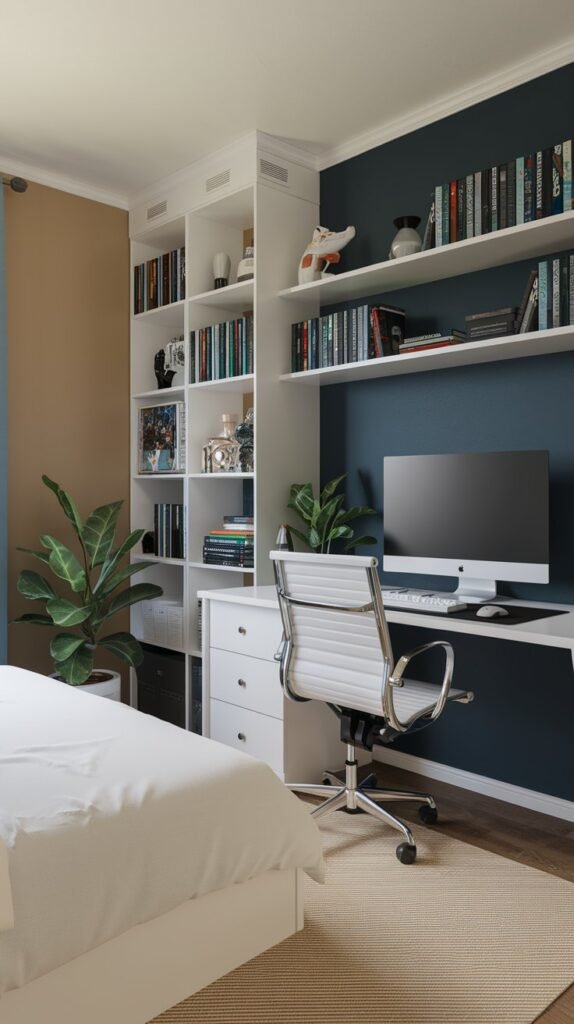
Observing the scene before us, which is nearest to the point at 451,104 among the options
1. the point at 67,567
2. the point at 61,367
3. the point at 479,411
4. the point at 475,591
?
the point at 479,411

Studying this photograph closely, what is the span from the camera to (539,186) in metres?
2.73

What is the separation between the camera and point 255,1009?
6.02 feet

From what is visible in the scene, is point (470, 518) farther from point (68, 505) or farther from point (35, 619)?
point (35, 619)

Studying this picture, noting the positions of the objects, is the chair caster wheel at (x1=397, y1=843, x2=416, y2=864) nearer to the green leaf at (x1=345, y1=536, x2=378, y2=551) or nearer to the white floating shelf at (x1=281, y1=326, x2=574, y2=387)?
the green leaf at (x1=345, y1=536, x2=378, y2=551)

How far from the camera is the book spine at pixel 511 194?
2801 mm

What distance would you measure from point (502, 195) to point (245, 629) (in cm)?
194

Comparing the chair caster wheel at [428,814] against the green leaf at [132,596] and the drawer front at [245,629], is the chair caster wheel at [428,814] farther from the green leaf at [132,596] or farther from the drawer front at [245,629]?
the green leaf at [132,596]

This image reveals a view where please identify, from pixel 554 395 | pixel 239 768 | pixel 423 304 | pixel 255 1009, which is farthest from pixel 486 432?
pixel 255 1009

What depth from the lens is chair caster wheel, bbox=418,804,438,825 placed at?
2.87 m

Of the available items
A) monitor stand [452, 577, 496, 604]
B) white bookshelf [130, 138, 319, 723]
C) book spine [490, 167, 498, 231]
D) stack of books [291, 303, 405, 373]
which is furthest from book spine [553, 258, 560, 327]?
white bookshelf [130, 138, 319, 723]

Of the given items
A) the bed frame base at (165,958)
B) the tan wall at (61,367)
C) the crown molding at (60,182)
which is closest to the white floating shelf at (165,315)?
the tan wall at (61,367)

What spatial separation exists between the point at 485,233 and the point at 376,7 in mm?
832

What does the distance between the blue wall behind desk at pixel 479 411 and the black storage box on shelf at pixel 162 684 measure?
1.13 m

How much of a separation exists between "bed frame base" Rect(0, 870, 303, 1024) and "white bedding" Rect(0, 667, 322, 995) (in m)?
0.07
